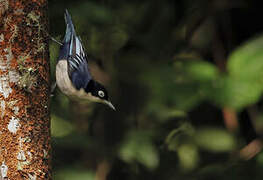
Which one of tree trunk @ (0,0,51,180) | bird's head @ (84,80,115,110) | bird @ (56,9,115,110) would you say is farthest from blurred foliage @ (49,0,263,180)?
tree trunk @ (0,0,51,180)

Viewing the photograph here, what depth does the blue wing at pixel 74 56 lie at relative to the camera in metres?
1.63

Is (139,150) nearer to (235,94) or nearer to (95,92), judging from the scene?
(235,94)

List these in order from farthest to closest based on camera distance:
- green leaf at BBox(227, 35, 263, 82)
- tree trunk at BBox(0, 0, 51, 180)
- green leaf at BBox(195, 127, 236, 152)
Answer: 1. green leaf at BBox(195, 127, 236, 152)
2. green leaf at BBox(227, 35, 263, 82)
3. tree trunk at BBox(0, 0, 51, 180)

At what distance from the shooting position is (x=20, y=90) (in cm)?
134

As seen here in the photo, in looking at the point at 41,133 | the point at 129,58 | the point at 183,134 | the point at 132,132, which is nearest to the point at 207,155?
the point at 183,134

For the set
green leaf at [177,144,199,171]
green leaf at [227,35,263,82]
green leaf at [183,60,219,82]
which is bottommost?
green leaf at [177,144,199,171]

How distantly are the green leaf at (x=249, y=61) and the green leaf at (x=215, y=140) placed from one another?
74 cm

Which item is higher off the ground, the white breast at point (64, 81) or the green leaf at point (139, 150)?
the white breast at point (64, 81)

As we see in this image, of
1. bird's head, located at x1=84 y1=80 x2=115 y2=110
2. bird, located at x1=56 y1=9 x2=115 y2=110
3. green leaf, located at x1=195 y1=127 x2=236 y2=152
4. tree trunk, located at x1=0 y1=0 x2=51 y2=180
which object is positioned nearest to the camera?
tree trunk, located at x1=0 y1=0 x2=51 y2=180

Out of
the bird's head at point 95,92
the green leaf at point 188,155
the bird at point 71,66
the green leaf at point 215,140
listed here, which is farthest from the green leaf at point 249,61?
the bird at point 71,66

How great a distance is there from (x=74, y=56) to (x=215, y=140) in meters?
2.11

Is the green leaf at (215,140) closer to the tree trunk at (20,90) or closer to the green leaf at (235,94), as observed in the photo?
the green leaf at (235,94)

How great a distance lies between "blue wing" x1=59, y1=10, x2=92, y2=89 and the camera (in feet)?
5.36

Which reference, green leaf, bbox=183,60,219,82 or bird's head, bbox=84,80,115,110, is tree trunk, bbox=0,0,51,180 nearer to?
bird's head, bbox=84,80,115,110
